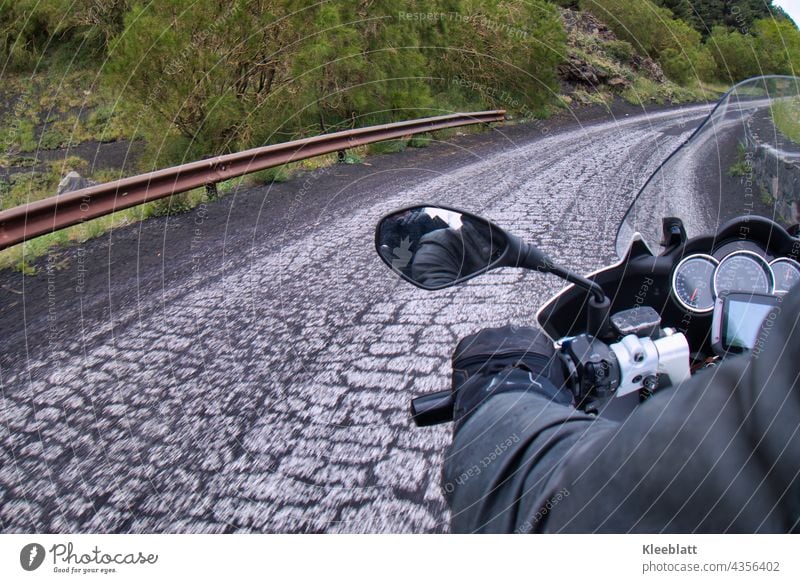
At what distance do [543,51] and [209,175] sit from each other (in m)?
1.58

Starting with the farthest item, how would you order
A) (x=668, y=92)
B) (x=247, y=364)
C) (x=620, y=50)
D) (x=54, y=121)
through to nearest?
(x=54, y=121), (x=620, y=50), (x=668, y=92), (x=247, y=364)

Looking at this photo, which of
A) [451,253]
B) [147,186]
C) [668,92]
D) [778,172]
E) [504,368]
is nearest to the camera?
[504,368]

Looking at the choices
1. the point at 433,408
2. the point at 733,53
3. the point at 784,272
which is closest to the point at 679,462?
the point at 433,408

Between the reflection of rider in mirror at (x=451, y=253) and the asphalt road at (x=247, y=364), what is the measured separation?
42cm

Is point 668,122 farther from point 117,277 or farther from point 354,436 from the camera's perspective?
point 117,277

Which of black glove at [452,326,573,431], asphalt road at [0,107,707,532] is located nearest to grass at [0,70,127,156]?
asphalt road at [0,107,707,532]

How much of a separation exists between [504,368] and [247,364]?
66 cm

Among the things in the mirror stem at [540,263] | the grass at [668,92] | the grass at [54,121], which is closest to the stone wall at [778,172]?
the grass at [668,92]

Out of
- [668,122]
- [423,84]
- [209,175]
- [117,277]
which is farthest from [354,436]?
[423,84]

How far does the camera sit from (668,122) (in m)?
2.25

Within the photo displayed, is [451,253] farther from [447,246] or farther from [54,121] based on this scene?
[54,121]

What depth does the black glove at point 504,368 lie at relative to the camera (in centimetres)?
82

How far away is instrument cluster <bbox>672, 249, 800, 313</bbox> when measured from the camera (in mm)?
1163

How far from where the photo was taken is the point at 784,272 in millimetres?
1212
